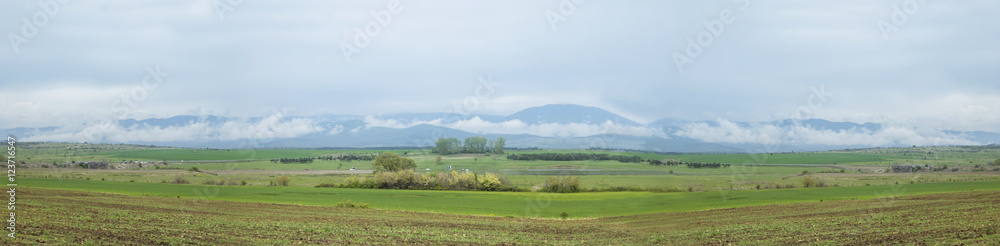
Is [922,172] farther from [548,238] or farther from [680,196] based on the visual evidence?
[548,238]

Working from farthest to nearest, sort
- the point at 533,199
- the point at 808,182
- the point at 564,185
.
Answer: the point at 808,182
the point at 564,185
the point at 533,199

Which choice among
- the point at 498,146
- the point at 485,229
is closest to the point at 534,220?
the point at 485,229

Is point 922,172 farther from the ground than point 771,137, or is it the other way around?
point 771,137

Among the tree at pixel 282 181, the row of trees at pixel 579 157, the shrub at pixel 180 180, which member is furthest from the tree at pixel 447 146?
the shrub at pixel 180 180

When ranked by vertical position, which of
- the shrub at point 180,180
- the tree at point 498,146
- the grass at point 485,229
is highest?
the tree at point 498,146

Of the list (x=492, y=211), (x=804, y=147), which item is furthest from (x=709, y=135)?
(x=492, y=211)

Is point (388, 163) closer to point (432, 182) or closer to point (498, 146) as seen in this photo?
point (432, 182)

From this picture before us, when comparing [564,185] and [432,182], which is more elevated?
[432,182]

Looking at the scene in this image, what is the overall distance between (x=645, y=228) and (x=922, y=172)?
9902cm

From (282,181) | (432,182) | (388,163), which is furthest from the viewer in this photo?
(388,163)

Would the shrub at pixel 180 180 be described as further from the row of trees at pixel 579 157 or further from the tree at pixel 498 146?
the tree at pixel 498 146

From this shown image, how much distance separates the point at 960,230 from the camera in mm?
21672

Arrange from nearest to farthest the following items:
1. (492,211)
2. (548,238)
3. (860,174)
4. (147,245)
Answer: (147,245), (548,238), (492,211), (860,174)

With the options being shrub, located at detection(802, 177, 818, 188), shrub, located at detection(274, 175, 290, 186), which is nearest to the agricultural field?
shrub, located at detection(802, 177, 818, 188)
